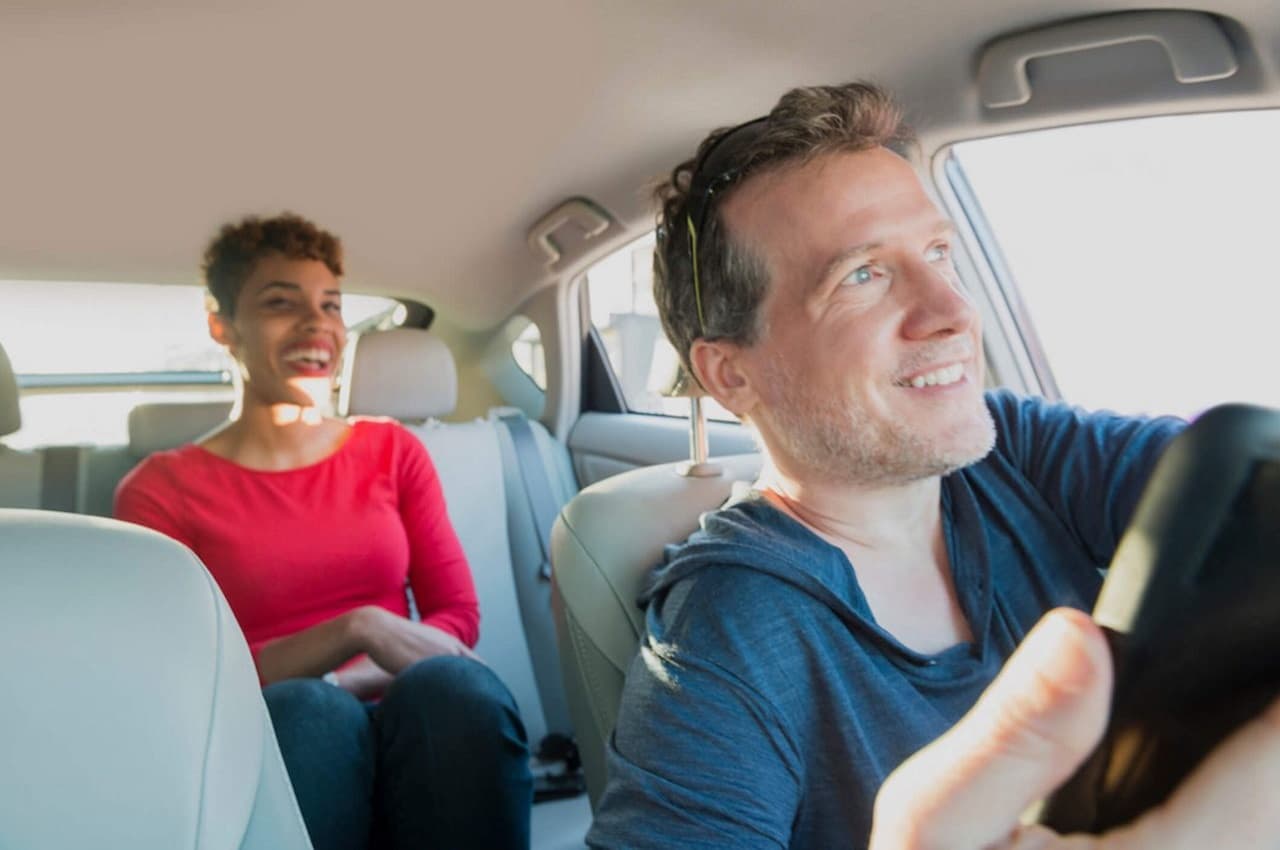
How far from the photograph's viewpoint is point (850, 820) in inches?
36.9

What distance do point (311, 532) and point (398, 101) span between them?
Answer: 37.1 inches

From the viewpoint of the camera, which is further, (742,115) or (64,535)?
(742,115)

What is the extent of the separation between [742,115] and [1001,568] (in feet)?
3.84

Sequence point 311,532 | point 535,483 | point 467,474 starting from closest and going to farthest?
point 311,532 < point 467,474 < point 535,483

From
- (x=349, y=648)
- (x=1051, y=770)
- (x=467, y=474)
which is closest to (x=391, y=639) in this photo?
(x=349, y=648)

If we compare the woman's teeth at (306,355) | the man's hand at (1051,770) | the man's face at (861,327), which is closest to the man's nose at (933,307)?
the man's face at (861,327)

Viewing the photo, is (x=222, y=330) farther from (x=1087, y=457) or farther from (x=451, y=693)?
(x=1087, y=457)

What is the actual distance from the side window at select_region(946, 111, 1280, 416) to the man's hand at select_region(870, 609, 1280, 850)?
1.03 meters

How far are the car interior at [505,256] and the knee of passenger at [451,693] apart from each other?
14cm

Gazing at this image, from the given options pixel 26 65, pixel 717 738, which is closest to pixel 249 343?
pixel 26 65

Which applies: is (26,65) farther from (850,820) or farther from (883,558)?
(850,820)

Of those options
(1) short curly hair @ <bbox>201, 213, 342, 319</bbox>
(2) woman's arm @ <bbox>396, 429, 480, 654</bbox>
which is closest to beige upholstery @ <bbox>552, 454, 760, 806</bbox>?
(2) woman's arm @ <bbox>396, 429, 480, 654</bbox>

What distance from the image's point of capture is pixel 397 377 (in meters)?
2.63

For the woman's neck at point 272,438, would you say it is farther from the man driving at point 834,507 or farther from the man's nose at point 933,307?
the man's nose at point 933,307
